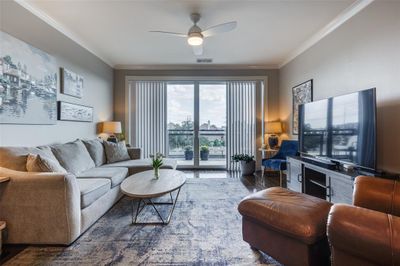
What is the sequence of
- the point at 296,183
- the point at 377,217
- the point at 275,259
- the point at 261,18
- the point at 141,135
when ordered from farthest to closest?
the point at 141,135 → the point at 296,183 → the point at 261,18 → the point at 275,259 → the point at 377,217

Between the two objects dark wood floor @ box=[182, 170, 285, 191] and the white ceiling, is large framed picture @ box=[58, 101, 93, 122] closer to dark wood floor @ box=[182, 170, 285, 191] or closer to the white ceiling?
the white ceiling

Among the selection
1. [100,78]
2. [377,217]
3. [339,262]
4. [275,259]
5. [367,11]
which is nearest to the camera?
[377,217]

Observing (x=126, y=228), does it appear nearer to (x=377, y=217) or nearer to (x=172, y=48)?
(x=377, y=217)

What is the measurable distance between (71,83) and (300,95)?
423 centimetres

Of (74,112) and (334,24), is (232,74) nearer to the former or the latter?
(334,24)

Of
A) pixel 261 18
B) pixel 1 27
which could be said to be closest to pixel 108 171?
pixel 1 27

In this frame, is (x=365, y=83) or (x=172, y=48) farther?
(x=172, y=48)

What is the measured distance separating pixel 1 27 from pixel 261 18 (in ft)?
10.5

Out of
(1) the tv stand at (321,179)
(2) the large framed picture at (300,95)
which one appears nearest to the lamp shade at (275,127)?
(2) the large framed picture at (300,95)

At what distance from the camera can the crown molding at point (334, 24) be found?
2.62 metres

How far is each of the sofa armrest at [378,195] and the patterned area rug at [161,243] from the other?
0.86 meters

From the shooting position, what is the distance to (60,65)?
3.36 m

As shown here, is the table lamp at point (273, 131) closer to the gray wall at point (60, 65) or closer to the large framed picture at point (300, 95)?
the large framed picture at point (300, 95)

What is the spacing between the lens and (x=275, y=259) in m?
1.75
